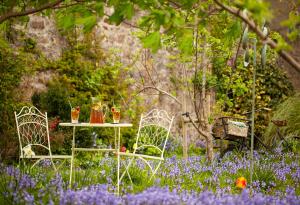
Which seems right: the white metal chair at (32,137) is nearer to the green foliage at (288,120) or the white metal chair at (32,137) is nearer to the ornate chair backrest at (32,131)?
the ornate chair backrest at (32,131)

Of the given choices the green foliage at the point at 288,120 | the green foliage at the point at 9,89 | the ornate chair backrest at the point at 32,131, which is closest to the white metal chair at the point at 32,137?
the ornate chair backrest at the point at 32,131

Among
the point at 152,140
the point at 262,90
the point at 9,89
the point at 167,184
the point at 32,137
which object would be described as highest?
the point at 262,90

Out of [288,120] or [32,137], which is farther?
[288,120]

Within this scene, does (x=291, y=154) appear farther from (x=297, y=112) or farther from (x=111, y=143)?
(x=111, y=143)

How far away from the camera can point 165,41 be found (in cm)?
748

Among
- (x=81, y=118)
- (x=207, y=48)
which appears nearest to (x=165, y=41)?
(x=207, y=48)

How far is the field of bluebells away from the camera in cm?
375

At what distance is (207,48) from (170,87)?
3.00 metres

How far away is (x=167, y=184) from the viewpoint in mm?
5527

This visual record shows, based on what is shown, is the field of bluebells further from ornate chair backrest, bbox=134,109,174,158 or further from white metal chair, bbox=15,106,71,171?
ornate chair backrest, bbox=134,109,174,158

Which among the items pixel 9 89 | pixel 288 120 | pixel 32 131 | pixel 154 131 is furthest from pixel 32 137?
pixel 288 120

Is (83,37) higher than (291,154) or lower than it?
higher

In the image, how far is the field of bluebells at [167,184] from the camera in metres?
3.75

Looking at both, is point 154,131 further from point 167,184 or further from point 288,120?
point 167,184
